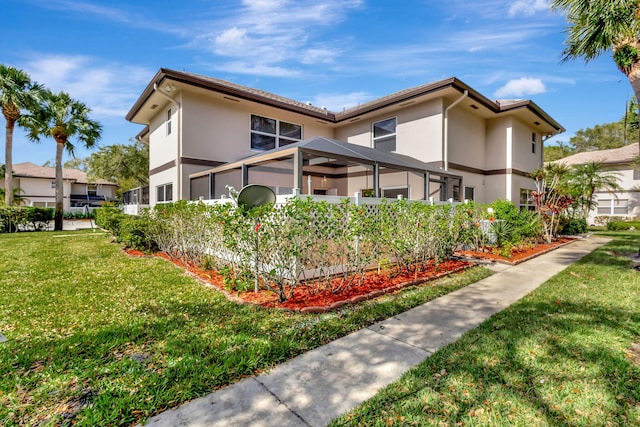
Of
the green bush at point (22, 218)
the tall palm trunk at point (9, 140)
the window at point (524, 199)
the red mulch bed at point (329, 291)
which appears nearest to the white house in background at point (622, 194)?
the window at point (524, 199)

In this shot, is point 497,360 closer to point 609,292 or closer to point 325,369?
point 325,369

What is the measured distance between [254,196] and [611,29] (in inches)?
360

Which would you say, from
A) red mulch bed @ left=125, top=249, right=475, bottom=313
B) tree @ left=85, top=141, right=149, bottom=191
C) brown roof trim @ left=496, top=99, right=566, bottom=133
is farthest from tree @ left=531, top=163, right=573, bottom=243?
tree @ left=85, top=141, right=149, bottom=191

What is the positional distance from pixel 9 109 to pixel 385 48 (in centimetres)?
2175

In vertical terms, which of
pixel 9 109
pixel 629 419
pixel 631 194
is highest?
pixel 9 109

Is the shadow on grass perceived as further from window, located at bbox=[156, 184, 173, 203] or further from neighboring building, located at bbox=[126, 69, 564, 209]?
window, located at bbox=[156, 184, 173, 203]

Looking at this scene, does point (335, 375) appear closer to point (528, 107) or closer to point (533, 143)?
point (528, 107)

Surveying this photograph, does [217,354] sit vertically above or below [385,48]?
below

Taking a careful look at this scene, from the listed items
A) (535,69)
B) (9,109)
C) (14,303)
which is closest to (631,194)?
(535,69)

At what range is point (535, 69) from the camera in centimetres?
1365

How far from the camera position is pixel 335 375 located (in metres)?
2.83

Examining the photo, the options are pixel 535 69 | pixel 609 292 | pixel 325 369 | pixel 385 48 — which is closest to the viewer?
pixel 325 369

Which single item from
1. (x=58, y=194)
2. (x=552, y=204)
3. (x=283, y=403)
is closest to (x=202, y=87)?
Result: (x=283, y=403)

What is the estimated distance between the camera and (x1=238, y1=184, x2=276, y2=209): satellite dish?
5059mm
